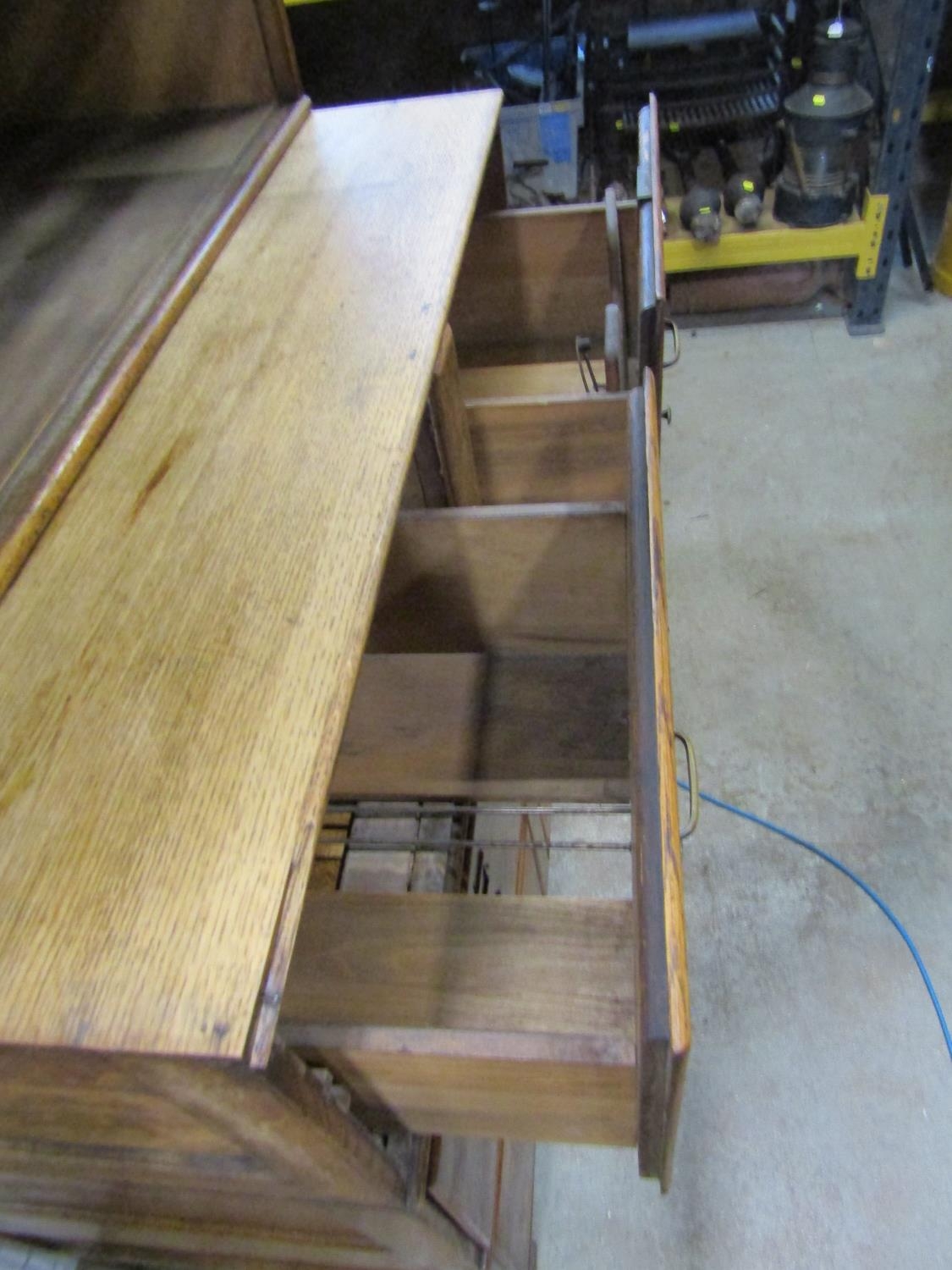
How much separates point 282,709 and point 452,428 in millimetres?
608

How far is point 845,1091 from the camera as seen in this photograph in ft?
3.44

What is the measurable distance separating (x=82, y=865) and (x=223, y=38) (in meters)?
0.96

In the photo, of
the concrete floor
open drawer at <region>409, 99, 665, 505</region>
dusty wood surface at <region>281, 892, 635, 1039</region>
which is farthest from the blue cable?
dusty wood surface at <region>281, 892, 635, 1039</region>

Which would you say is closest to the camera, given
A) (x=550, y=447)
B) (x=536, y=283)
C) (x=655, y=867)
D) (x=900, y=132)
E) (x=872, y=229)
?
(x=655, y=867)

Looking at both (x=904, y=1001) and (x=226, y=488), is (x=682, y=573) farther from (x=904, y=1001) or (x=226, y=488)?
(x=226, y=488)

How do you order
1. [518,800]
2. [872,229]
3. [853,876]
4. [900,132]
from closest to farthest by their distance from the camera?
[518,800]
[853,876]
[900,132]
[872,229]

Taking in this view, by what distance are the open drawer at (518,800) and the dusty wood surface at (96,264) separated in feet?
→ 0.99

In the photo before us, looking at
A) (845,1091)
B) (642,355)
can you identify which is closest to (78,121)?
(642,355)

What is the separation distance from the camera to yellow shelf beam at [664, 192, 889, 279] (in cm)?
186

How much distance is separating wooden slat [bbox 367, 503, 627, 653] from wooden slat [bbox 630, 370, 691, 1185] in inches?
8.0

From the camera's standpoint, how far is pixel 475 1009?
1.96ft

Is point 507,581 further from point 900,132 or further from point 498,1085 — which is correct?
point 900,132

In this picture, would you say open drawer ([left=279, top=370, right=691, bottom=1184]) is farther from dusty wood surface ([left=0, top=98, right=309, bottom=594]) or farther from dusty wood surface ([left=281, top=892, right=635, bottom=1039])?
dusty wood surface ([left=0, top=98, right=309, bottom=594])

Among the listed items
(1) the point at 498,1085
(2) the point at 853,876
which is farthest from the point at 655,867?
(2) the point at 853,876
